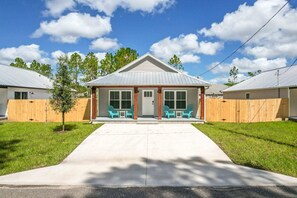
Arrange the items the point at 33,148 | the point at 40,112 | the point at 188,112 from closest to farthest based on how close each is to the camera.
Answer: the point at 33,148 → the point at 188,112 → the point at 40,112

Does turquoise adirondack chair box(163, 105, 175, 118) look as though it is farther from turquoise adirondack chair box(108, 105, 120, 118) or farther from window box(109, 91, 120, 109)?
window box(109, 91, 120, 109)

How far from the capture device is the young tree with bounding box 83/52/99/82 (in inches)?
1644

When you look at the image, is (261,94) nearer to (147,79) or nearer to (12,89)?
(147,79)

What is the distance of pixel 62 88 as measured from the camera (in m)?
12.9

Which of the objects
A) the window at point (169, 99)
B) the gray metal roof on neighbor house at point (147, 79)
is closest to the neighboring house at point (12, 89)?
the gray metal roof on neighbor house at point (147, 79)

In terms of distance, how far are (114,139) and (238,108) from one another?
1093cm

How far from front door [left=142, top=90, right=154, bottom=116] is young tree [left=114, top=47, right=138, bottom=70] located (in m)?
23.9

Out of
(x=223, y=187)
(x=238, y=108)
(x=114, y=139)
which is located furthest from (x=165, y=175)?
(x=238, y=108)

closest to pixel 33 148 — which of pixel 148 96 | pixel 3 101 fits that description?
pixel 148 96

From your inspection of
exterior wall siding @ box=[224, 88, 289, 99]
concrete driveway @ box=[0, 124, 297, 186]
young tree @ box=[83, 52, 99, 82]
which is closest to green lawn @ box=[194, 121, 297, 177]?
concrete driveway @ box=[0, 124, 297, 186]

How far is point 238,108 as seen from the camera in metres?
17.5

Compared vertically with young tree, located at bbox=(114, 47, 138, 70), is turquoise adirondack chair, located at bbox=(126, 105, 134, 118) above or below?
below

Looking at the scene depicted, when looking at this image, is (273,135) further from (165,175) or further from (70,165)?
(70,165)

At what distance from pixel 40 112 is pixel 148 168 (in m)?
14.2
